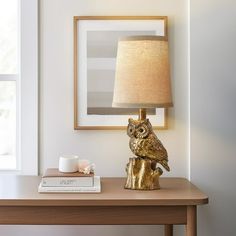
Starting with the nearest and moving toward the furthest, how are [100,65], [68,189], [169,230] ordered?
[68,189]
[169,230]
[100,65]

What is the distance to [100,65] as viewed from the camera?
2.64m

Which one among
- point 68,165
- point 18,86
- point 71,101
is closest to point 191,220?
point 68,165

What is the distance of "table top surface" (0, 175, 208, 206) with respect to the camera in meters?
2.02

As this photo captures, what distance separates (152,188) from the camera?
7.36 ft

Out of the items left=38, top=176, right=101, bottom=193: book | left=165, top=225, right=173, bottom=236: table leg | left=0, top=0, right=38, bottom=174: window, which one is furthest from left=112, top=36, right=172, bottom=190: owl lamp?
left=0, top=0, right=38, bottom=174: window

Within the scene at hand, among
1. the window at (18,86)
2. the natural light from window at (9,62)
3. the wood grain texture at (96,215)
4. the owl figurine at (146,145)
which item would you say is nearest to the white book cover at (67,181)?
the wood grain texture at (96,215)

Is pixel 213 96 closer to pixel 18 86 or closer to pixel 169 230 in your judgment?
pixel 169 230

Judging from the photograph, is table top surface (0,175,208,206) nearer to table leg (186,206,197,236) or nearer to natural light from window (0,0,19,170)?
table leg (186,206,197,236)

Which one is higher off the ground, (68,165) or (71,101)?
(71,101)

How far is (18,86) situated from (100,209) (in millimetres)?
1017

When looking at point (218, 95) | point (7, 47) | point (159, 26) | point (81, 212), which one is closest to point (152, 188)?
point (81, 212)

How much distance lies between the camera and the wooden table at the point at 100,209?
2020 mm

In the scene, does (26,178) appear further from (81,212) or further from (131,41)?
(131,41)

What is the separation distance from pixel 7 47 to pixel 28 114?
0.44 metres
